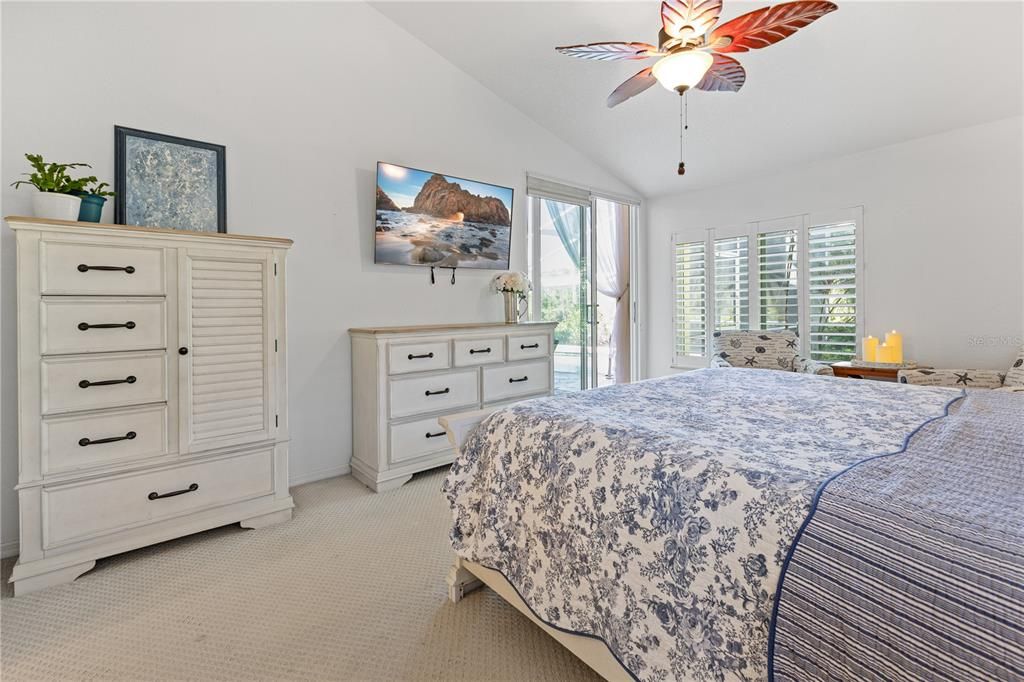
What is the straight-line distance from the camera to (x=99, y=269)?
77.9 inches

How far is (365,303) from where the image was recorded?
10.8 ft

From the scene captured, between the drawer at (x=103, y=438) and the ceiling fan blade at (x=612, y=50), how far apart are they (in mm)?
2548

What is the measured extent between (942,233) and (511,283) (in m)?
3.24

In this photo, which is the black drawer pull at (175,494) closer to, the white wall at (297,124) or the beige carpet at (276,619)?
the beige carpet at (276,619)

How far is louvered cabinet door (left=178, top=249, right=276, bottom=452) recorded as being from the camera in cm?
221

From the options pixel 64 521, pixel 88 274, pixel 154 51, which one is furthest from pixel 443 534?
pixel 154 51

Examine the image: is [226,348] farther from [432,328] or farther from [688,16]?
[688,16]

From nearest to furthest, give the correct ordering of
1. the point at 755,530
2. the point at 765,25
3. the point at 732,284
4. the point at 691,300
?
1. the point at 755,530
2. the point at 765,25
3. the point at 732,284
4. the point at 691,300

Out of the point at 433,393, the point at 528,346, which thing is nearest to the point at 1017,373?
the point at 528,346

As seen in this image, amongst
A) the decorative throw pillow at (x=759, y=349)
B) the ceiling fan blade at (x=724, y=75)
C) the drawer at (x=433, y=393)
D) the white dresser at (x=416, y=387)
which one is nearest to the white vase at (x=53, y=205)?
the white dresser at (x=416, y=387)

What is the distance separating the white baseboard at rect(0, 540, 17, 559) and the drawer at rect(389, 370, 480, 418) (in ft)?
6.03

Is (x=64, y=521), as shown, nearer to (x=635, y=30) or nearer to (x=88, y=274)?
(x=88, y=274)

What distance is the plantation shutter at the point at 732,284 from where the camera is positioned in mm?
4457

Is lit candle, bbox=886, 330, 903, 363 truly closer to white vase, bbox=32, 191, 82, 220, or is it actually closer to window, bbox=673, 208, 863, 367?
window, bbox=673, 208, 863, 367
